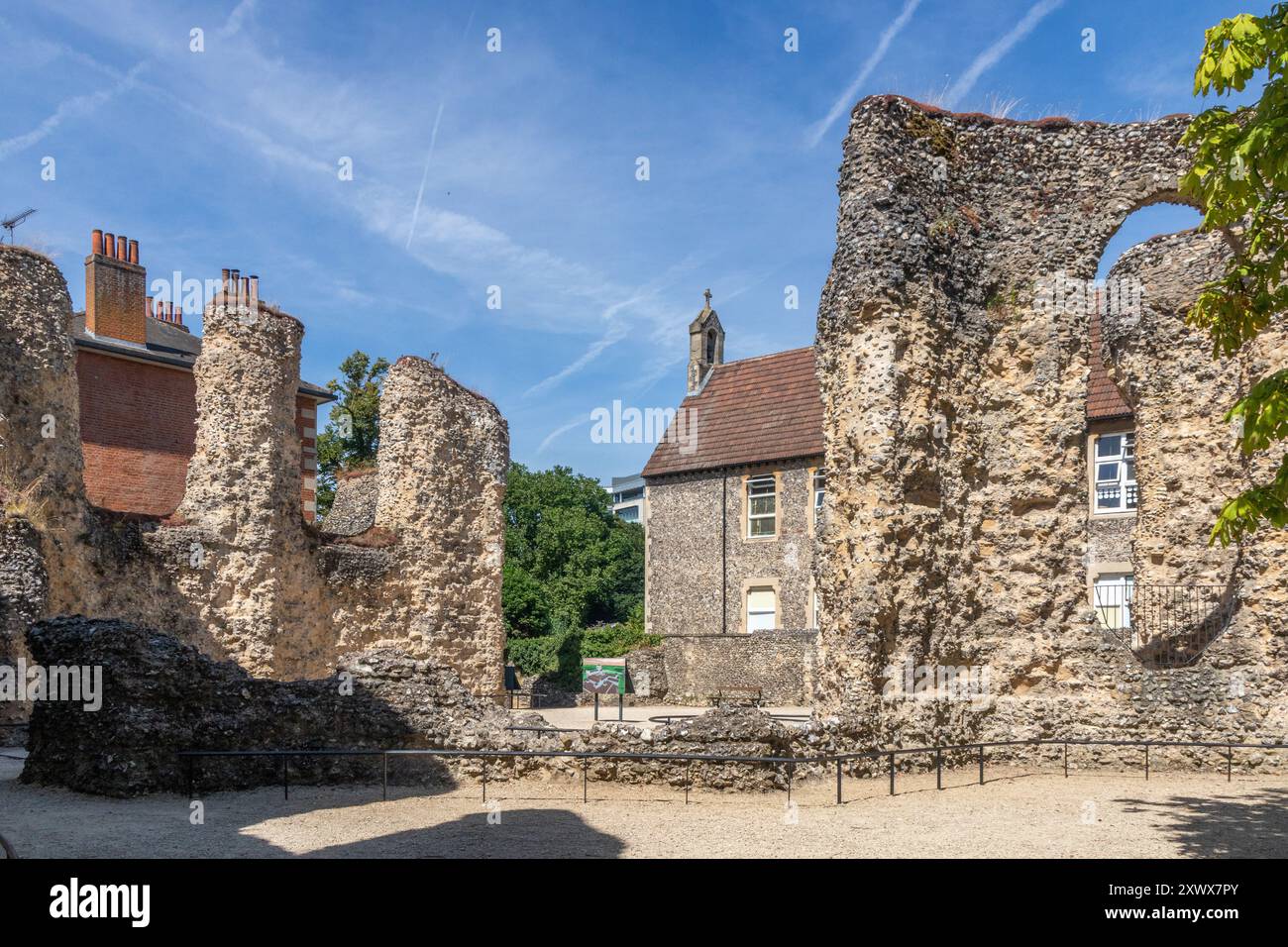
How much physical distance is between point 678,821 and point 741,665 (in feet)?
57.3

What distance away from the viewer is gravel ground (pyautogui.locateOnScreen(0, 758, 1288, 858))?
25.3 ft

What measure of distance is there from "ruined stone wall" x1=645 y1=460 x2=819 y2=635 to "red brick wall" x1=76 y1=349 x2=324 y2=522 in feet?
32.3

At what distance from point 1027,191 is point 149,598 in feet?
41.7

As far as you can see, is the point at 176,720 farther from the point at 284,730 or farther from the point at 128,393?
the point at 128,393

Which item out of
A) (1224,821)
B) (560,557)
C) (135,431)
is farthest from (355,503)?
(560,557)

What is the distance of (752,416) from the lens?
100 ft

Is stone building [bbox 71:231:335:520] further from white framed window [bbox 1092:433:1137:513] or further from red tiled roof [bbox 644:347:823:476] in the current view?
white framed window [bbox 1092:433:1137:513]

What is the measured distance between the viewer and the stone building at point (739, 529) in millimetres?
26531

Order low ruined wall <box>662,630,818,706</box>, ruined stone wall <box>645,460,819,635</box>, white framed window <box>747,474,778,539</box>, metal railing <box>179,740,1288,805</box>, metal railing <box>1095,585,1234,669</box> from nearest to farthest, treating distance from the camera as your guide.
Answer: metal railing <box>179,740,1288,805</box> < metal railing <box>1095,585,1234,669</box> < low ruined wall <box>662,630,818,706</box> < ruined stone wall <box>645,460,819,635</box> < white framed window <box>747,474,778,539</box>

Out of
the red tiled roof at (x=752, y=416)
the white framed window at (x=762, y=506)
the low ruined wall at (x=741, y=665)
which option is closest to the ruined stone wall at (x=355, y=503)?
the low ruined wall at (x=741, y=665)

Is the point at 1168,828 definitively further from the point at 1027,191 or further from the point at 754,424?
the point at 754,424

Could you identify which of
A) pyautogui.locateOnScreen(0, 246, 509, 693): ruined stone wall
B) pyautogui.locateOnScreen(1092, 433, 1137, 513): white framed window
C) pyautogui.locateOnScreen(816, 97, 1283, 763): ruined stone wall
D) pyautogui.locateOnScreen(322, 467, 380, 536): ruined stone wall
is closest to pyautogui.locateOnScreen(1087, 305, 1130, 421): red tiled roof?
pyautogui.locateOnScreen(1092, 433, 1137, 513): white framed window

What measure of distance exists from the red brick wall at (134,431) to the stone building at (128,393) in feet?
0.07
